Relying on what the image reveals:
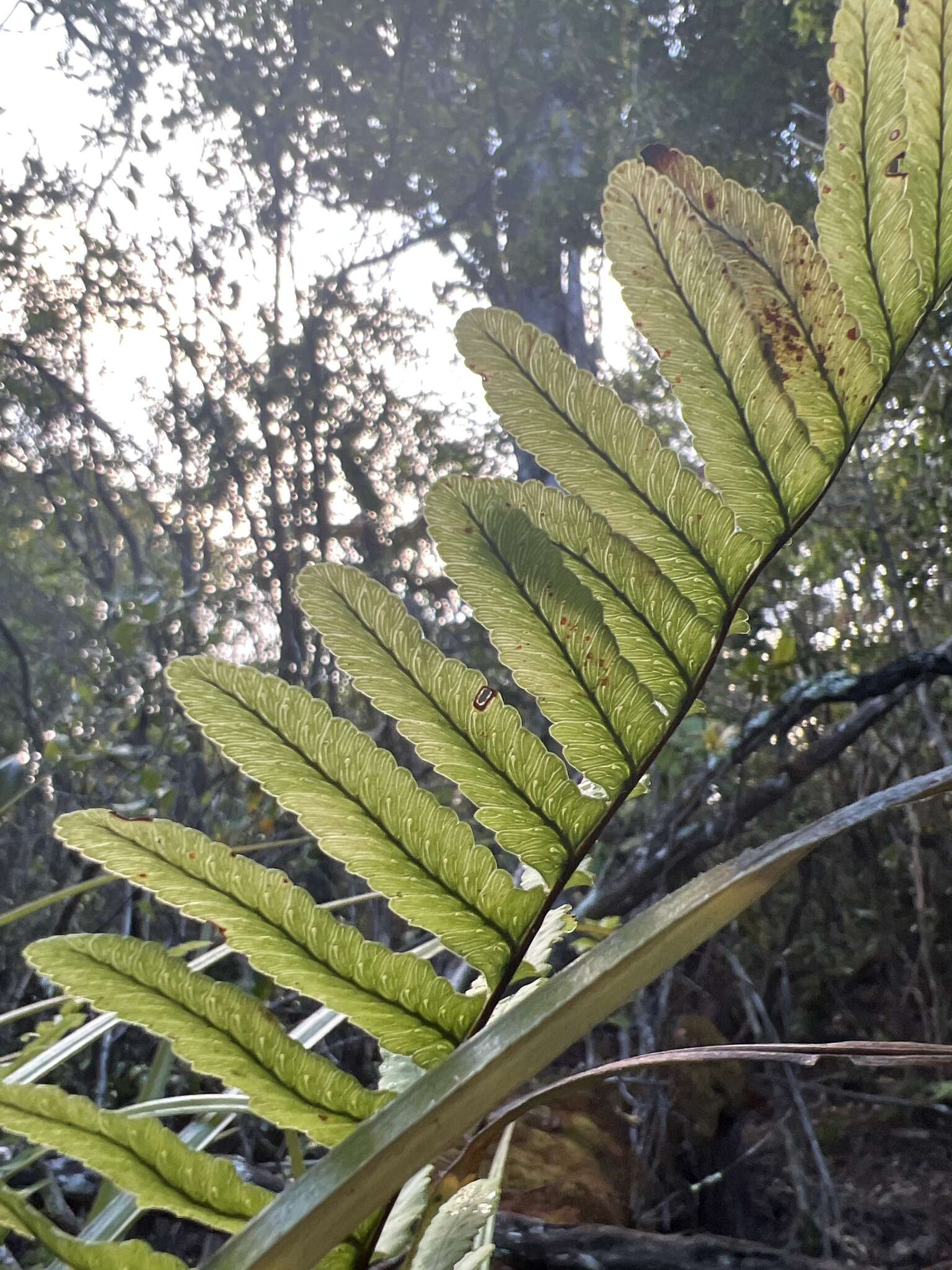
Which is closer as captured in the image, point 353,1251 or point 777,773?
point 353,1251

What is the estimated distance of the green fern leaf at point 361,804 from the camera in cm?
29

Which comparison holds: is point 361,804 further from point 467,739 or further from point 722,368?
point 722,368

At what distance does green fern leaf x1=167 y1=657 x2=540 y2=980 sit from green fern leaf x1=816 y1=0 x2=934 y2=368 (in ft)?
0.83

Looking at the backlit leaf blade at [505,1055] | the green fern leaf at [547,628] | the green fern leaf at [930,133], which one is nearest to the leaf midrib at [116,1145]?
the backlit leaf blade at [505,1055]

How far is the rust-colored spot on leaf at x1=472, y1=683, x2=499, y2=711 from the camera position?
1.03 feet

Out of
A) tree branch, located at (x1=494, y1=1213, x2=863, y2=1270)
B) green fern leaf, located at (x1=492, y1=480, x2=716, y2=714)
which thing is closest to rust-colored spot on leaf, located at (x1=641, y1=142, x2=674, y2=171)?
green fern leaf, located at (x1=492, y1=480, x2=716, y2=714)

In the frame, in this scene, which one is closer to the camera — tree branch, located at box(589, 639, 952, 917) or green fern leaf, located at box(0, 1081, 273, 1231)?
green fern leaf, located at box(0, 1081, 273, 1231)

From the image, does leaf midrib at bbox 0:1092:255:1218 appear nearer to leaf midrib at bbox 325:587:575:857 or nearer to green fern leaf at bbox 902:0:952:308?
leaf midrib at bbox 325:587:575:857

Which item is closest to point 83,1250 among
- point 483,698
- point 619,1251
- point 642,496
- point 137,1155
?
point 137,1155

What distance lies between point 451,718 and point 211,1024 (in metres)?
0.15

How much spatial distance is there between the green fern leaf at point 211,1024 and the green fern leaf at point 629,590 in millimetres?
210

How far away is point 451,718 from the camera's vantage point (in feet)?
1.03

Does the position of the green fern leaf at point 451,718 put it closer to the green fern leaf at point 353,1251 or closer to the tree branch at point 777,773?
the green fern leaf at point 353,1251

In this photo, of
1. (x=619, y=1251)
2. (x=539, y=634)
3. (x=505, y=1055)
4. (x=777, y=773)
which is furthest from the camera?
(x=777, y=773)
